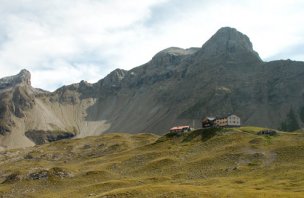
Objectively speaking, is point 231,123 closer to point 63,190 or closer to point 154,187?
point 63,190

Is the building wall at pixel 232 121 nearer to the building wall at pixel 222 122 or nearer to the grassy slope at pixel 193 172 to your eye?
the building wall at pixel 222 122

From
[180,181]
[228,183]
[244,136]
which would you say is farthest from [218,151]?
[228,183]

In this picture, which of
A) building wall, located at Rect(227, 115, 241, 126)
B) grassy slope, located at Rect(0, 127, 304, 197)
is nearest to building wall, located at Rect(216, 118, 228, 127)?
→ building wall, located at Rect(227, 115, 241, 126)

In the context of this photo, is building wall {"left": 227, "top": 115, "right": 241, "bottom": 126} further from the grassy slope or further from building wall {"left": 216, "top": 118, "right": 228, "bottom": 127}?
the grassy slope

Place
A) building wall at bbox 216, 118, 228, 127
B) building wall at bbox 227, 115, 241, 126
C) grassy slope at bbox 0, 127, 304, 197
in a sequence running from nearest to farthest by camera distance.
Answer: grassy slope at bbox 0, 127, 304, 197 → building wall at bbox 216, 118, 228, 127 → building wall at bbox 227, 115, 241, 126

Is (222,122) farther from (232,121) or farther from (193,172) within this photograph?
Result: (193,172)

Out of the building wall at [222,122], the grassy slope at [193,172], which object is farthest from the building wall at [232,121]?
the grassy slope at [193,172]

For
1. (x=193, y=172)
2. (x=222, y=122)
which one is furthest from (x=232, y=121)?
(x=193, y=172)

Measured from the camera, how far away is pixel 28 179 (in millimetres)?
140125

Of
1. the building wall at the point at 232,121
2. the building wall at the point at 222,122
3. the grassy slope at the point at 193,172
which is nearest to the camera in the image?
the grassy slope at the point at 193,172

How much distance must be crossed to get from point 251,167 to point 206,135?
43.9 m

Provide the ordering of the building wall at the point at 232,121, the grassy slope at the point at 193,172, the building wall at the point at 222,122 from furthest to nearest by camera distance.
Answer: the building wall at the point at 232,121, the building wall at the point at 222,122, the grassy slope at the point at 193,172

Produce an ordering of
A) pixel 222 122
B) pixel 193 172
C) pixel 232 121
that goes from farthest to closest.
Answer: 1. pixel 232 121
2. pixel 222 122
3. pixel 193 172

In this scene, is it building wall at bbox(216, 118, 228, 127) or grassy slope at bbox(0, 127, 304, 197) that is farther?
building wall at bbox(216, 118, 228, 127)
